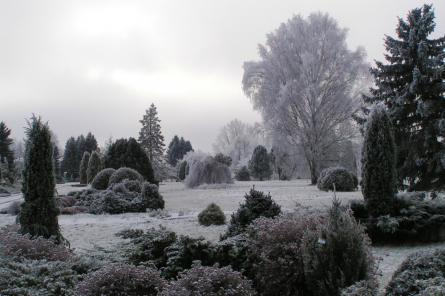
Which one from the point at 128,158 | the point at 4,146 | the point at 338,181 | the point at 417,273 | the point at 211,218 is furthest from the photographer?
the point at 4,146

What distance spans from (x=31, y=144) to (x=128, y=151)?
38.9ft

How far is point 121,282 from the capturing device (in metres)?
2.61

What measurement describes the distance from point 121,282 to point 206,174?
58.8 ft

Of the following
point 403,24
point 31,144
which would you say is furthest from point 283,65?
point 31,144

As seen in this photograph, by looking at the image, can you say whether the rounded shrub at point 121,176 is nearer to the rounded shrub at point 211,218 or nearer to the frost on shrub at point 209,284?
the rounded shrub at point 211,218

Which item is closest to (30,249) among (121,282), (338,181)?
(121,282)

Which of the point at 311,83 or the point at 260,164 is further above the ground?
the point at 311,83

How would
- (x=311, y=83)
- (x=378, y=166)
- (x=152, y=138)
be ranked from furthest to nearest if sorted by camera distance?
(x=152, y=138) < (x=311, y=83) < (x=378, y=166)

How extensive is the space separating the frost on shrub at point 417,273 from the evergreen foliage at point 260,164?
1183 inches

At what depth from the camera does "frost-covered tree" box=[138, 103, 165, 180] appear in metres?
30.8

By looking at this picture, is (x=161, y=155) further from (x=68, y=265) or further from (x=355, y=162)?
(x=68, y=265)

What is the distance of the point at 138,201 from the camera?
9891 millimetres

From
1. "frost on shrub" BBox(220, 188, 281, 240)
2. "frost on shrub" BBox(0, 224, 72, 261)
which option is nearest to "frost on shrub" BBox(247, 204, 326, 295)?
"frost on shrub" BBox(220, 188, 281, 240)

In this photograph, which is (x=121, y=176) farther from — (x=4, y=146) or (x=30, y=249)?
(x=4, y=146)
